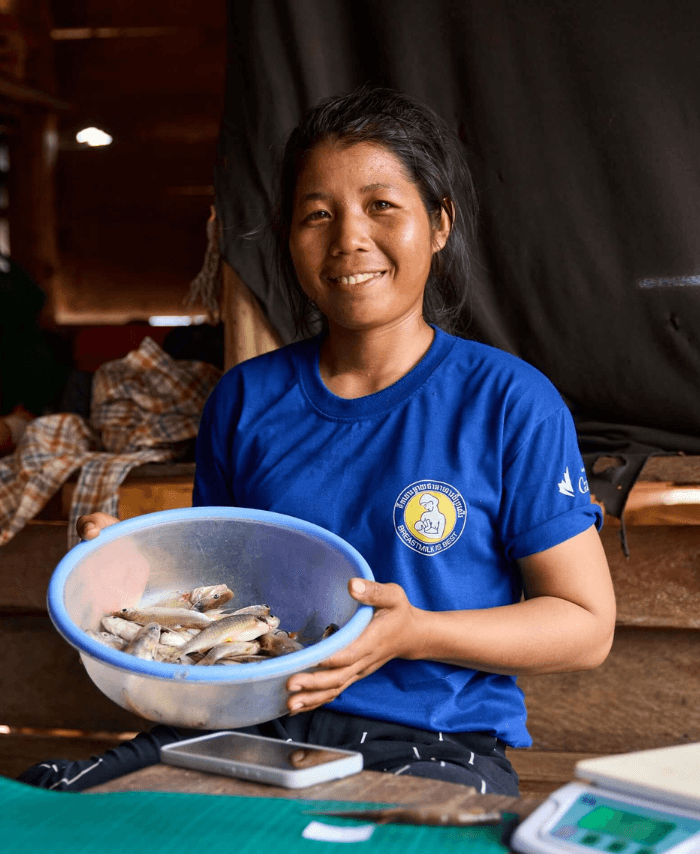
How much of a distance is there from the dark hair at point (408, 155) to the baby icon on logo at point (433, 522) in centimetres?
52

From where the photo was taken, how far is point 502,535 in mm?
1352

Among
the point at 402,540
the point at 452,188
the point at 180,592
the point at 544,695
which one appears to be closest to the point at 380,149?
the point at 452,188

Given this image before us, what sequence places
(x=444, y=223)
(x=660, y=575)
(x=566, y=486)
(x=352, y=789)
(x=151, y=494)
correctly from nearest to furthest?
(x=352, y=789) → (x=566, y=486) → (x=444, y=223) → (x=660, y=575) → (x=151, y=494)

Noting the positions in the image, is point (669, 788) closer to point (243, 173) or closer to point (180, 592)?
point (180, 592)

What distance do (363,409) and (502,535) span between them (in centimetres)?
31

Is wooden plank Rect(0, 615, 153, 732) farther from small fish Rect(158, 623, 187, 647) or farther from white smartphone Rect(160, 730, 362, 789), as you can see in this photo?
white smartphone Rect(160, 730, 362, 789)

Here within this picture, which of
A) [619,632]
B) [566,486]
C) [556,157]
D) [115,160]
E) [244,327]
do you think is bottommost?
[619,632]

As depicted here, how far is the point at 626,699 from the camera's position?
2.36 m

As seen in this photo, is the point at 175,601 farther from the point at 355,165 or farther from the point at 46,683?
the point at 46,683

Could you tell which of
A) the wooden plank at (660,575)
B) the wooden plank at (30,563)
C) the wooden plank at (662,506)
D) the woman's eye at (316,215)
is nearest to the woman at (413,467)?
the woman's eye at (316,215)

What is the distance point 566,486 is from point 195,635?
1.95 ft

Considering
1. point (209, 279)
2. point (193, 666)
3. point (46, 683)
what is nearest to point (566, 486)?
point (193, 666)

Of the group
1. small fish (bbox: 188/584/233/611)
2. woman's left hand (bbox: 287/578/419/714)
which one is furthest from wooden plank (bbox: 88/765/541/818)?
Result: small fish (bbox: 188/584/233/611)

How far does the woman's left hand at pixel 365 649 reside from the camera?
95 centimetres
